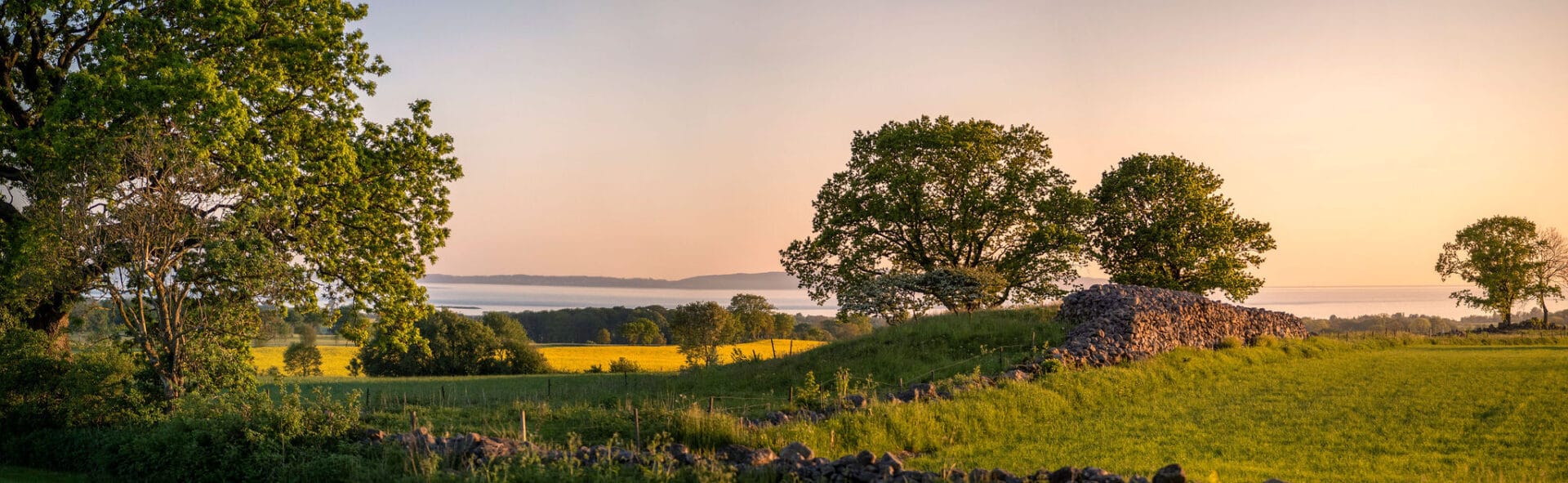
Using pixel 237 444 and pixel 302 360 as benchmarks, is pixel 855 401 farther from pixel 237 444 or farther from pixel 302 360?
pixel 302 360

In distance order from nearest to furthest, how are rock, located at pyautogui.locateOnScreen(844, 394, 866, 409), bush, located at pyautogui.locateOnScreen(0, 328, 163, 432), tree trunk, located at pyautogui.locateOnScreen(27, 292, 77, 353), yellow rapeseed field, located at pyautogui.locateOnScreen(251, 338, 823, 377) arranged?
1. rock, located at pyautogui.locateOnScreen(844, 394, 866, 409)
2. bush, located at pyautogui.locateOnScreen(0, 328, 163, 432)
3. tree trunk, located at pyautogui.locateOnScreen(27, 292, 77, 353)
4. yellow rapeseed field, located at pyautogui.locateOnScreen(251, 338, 823, 377)

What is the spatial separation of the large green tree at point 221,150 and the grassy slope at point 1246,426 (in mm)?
12332

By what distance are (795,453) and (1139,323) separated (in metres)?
17.0

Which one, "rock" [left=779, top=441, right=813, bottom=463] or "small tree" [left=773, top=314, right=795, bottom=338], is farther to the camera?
"small tree" [left=773, top=314, right=795, bottom=338]

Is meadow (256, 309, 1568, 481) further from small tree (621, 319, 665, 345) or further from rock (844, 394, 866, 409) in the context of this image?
small tree (621, 319, 665, 345)

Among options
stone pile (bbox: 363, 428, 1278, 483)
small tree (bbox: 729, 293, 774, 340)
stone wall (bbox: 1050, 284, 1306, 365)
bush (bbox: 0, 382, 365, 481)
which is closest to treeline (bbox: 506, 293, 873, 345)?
small tree (bbox: 729, 293, 774, 340)

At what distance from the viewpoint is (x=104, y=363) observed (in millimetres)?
16781

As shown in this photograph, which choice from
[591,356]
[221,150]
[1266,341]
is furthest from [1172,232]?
[591,356]

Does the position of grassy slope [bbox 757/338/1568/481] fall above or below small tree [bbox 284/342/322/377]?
above

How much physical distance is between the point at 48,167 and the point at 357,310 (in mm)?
6611

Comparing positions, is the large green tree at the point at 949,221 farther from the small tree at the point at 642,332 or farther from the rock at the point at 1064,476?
the small tree at the point at 642,332

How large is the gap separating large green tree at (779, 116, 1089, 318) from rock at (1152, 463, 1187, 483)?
23196 mm

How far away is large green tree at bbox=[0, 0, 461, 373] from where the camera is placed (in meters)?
16.1

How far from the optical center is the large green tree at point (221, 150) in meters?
16.1
